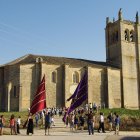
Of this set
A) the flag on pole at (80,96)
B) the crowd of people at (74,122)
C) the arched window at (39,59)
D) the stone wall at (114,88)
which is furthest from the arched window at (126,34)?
the flag on pole at (80,96)

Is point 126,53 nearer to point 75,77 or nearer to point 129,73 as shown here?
point 129,73

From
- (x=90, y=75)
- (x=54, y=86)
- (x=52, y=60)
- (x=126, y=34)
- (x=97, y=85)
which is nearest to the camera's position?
(x=54, y=86)

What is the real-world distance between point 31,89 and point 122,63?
18.8 meters

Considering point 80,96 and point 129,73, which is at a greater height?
point 129,73

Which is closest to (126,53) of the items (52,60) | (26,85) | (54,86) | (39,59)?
(52,60)

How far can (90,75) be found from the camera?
54.4 metres

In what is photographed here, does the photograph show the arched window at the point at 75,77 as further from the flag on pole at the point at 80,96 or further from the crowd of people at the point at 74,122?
the flag on pole at the point at 80,96

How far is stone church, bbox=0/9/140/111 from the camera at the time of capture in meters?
48.8

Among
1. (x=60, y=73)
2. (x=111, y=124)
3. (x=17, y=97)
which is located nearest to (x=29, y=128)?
(x=111, y=124)

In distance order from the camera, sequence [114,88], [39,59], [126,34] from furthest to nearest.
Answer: [126,34] → [114,88] → [39,59]

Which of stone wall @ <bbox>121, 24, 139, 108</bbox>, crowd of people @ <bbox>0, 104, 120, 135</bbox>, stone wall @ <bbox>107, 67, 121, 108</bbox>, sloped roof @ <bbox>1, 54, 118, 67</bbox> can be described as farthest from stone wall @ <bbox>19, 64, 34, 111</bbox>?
stone wall @ <bbox>121, 24, 139, 108</bbox>

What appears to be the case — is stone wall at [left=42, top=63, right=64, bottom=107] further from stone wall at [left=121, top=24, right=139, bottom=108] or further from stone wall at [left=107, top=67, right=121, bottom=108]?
stone wall at [left=121, top=24, right=139, bottom=108]

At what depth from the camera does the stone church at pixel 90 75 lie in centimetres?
4875

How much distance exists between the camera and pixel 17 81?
48.7 metres
